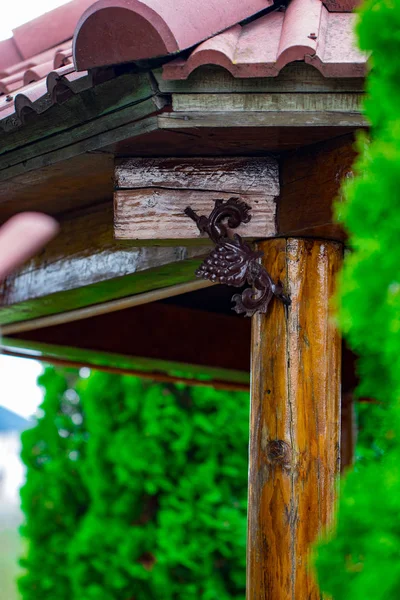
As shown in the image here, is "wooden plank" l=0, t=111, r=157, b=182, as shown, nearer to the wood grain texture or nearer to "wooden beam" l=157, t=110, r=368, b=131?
"wooden beam" l=157, t=110, r=368, b=131

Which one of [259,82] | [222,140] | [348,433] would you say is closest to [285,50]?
[259,82]

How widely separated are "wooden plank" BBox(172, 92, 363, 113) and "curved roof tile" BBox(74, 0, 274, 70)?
0.14 m

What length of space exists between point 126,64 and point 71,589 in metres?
4.42

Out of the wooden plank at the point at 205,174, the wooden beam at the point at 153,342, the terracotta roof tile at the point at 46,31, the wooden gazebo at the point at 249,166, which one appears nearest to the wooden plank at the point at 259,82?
→ the wooden gazebo at the point at 249,166

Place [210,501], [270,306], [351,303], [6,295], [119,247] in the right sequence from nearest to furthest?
1. [351,303]
2. [270,306]
3. [119,247]
4. [6,295]
5. [210,501]

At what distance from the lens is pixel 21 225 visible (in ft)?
4.16

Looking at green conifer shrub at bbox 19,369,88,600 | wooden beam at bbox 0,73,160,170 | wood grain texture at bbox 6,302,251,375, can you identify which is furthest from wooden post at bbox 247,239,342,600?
green conifer shrub at bbox 19,369,88,600

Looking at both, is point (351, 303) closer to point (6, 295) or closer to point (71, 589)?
point (6, 295)

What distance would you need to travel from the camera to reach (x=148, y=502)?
5.21m

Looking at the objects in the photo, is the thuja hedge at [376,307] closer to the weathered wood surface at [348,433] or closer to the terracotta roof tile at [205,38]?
the terracotta roof tile at [205,38]

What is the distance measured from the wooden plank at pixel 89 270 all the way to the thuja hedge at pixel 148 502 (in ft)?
6.49

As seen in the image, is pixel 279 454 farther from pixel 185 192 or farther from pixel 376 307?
pixel 376 307

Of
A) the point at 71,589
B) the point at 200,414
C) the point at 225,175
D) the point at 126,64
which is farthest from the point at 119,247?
the point at 71,589

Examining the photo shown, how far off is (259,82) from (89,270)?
125 cm
